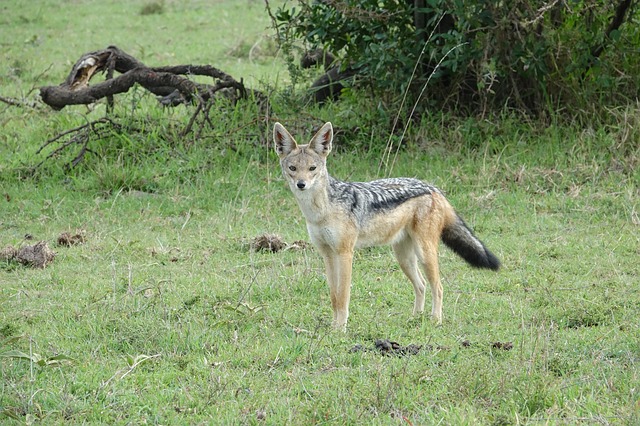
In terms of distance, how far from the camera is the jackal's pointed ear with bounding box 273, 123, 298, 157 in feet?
21.4

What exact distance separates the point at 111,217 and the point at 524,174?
3960 mm

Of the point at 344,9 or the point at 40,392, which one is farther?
the point at 344,9

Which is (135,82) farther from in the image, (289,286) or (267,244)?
(289,286)

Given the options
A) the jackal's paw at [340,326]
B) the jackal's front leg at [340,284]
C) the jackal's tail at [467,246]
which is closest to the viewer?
the jackal's paw at [340,326]

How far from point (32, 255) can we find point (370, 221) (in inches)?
113

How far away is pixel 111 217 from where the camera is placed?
8.80 meters

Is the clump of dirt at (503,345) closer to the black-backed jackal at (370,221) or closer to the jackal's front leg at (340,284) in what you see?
the black-backed jackal at (370,221)

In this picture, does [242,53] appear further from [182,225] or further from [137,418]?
[137,418]

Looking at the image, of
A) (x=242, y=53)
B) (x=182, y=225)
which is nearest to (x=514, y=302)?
(x=182, y=225)

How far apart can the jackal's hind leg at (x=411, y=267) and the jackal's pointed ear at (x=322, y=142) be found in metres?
0.83

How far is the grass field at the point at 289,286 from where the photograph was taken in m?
4.55

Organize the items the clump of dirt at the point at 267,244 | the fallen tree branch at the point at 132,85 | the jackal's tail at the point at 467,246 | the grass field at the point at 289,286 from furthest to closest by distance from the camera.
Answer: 1. the fallen tree branch at the point at 132,85
2. the clump of dirt at the point at 267,244
3. the jackal's tail at the point at 467,246
4. the grass field at the point at 289,286

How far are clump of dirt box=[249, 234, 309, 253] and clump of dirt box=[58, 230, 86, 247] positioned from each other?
151cm

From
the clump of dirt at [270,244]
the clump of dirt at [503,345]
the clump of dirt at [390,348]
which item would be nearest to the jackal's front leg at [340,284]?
the clump of dirt at [390,348]
